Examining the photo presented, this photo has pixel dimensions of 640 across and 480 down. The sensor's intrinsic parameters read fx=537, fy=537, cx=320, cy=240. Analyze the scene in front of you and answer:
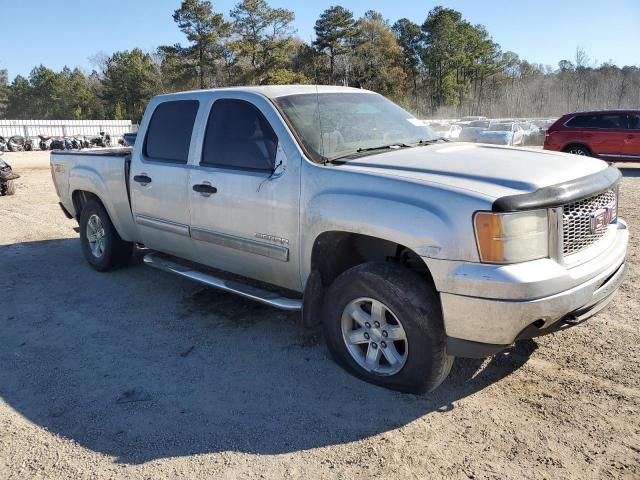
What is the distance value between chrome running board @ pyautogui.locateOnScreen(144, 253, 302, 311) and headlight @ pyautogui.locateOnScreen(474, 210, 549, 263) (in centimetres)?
146

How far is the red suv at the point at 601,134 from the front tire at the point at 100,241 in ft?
43.1

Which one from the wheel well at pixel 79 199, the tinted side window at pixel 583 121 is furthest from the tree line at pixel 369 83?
the wheel well at pixel 79 199

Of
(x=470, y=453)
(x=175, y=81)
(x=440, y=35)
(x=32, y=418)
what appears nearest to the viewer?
(x=470, y=453)

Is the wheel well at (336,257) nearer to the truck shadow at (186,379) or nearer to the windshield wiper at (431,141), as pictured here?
the truck shadow at (186,379)

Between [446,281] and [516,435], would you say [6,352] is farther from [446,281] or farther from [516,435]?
[516,435]

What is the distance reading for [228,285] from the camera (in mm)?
4301

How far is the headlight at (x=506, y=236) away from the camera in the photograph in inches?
111

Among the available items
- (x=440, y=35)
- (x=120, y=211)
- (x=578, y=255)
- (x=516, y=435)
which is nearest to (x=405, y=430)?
(x=516, y=435)

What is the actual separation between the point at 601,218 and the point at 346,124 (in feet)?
6.34

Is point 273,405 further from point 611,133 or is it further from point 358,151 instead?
point 611,133

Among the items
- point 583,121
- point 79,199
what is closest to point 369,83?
point 583,121

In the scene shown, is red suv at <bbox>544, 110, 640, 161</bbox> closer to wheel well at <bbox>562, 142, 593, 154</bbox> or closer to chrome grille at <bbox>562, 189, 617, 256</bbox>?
wheel well at <bbox>562, 142, 593, 154</bbox>

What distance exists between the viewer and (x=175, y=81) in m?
54.9

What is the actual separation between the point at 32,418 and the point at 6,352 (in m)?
1.17
